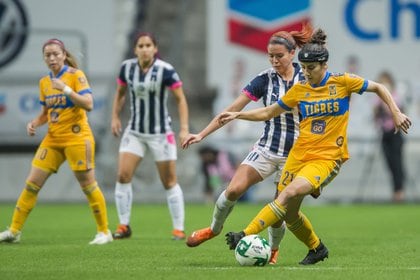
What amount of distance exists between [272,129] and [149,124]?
9.16 ft

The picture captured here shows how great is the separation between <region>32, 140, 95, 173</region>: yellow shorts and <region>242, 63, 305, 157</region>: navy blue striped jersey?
7.19 ft

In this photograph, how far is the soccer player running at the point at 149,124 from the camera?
1294cm

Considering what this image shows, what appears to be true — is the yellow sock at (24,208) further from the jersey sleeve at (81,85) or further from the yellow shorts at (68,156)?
the jersey sleeve at (81,85)

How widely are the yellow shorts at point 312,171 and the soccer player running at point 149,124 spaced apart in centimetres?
318

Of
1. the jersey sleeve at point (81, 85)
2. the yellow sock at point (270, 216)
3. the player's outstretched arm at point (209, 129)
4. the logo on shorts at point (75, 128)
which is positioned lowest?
the yellow sock at point (270, 216)

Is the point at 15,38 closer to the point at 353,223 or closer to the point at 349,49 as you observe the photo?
the point at 349,49

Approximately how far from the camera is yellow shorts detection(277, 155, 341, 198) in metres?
9.52

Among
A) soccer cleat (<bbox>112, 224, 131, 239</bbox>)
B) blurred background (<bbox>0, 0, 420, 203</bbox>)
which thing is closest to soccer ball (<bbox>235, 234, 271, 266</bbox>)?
soccer cleat (<bbox>112, 224, 131, 239</bbox>)

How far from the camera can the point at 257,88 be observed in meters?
10.5

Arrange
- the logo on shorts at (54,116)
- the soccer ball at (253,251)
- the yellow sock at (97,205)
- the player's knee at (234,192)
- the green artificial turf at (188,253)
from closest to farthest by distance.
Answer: the green artificial turf at (188,253)
the soccer ball at (253,251)
the player's knee at (234,192)
the logo on shorts at (54,116)
the yellow sock at (97,205)

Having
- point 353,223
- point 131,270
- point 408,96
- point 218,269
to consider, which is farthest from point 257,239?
point 408,96

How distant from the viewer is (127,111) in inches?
890

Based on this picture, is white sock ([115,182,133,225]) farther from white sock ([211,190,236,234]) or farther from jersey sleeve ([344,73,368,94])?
jersey sleeve ([344,73,368,94])

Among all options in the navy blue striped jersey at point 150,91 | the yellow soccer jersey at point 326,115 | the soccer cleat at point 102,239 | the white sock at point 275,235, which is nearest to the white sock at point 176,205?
the navy blue striped jersey at point 150,91
